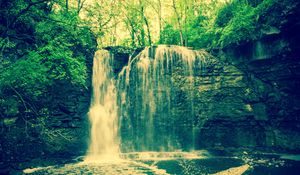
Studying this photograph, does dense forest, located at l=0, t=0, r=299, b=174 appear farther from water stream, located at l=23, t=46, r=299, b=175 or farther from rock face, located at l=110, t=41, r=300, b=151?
rock face, located at l=110, t=41, r=300, b=151

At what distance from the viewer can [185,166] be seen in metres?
9.38

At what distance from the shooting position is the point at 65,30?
7855mm

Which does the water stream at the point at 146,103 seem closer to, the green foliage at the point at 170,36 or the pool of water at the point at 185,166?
the pool of water at the point at 185,166

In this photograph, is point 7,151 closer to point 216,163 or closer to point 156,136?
point 156,136

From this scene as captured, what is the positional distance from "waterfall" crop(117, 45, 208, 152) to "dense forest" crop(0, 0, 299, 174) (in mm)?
1272

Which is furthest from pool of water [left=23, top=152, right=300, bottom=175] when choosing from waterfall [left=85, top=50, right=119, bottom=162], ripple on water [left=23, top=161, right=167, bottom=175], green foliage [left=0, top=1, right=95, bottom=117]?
green foliage [left=0, top=1, right=95, bottom=117]

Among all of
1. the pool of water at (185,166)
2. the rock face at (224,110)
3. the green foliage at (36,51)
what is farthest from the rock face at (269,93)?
the green foliage at (36,51)

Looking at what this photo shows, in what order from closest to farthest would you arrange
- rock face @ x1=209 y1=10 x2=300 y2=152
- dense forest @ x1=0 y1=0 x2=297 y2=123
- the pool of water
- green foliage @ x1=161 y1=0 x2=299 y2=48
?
1. dense forest @ x1=0 y1=0 x2=297 y2=123
2. the pool of water
3. green foliage @ x1=161 y1=0 x2=299 y2=48
4. rock face @ x1=209 y1=10 x2=300 y2=152

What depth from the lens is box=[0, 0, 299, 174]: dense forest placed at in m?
7.16

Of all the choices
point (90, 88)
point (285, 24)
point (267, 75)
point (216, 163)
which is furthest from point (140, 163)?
point (285, 24)

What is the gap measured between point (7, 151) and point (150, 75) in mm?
7110

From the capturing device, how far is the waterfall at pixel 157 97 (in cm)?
1285

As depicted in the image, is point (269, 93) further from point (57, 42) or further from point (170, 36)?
point (170, 36)

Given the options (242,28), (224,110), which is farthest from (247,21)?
(224,110)
